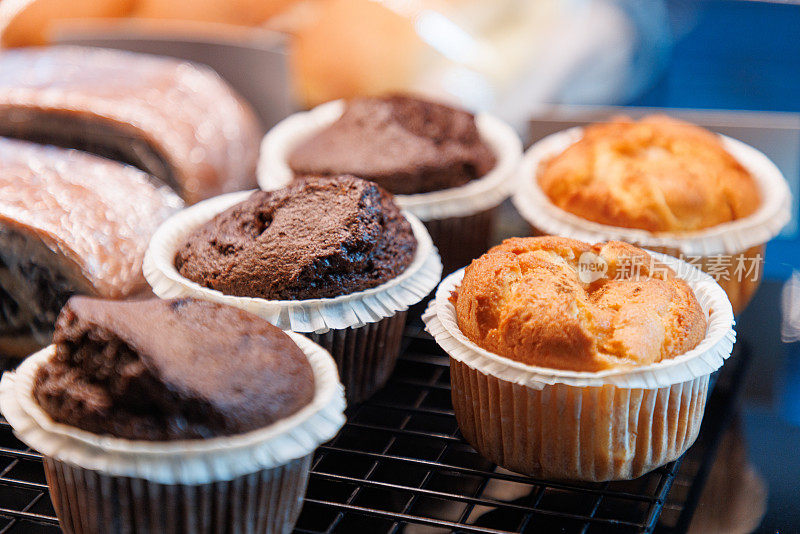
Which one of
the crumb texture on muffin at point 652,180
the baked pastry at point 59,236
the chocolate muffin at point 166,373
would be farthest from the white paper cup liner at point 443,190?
the chocolate muffin at point 166,373

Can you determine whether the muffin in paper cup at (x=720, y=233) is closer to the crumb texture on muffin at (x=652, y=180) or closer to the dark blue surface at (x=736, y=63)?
the crumb texture on muffin at (x=652, y=180)

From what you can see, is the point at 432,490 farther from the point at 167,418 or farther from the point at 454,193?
the point at 454,193

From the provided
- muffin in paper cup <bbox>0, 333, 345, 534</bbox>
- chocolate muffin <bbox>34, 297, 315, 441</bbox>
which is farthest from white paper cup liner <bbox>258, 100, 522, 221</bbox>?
muffin in paper cup <bbox>0, 333, 345, 534</bbox>

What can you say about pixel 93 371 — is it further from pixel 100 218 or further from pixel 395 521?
pixel 100 218

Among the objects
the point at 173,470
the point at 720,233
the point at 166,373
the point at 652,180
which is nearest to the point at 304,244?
the point at 166,373

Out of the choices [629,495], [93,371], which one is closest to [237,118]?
[93,371]

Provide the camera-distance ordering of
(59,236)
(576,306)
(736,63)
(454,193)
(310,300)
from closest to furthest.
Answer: (576,306) → (310,300) → (59,236) → (454,193) → (736,63)

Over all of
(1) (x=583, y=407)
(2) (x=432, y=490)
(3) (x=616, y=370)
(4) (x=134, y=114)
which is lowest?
(2) (x=432, y=490)
